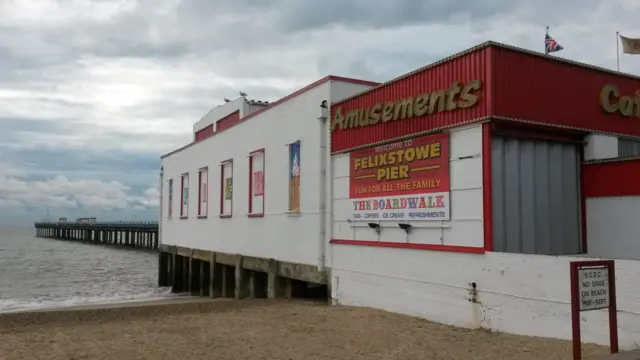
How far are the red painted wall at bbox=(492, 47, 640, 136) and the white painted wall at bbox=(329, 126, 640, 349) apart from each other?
1.01 metres

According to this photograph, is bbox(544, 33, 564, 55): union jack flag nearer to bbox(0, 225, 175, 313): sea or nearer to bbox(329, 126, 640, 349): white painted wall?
bbox(329, 126, 640, 349): white painted wall

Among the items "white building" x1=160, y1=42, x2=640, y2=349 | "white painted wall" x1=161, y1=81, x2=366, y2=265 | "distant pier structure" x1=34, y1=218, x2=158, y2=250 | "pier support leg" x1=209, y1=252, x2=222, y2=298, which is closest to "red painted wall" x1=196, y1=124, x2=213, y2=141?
"white painted wall" x1=161, y1=81, x2=366, y2=265

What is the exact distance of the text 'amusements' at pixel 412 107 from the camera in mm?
11047

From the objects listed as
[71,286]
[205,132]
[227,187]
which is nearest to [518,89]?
[227,187]

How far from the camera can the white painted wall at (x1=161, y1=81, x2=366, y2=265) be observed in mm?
16344

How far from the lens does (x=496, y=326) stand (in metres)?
9.98

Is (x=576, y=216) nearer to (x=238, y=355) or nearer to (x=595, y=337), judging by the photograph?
(x=595, y=337)

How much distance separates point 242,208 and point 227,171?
2719mm

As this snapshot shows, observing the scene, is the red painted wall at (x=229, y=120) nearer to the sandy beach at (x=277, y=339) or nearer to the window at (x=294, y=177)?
the window at (x=294, y=177)

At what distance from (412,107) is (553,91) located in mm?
2985

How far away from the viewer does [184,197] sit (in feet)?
97.7

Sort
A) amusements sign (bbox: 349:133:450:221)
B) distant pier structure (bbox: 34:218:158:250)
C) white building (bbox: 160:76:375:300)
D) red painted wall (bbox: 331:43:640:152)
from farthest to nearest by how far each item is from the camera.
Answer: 1. distant pier structure (bbox: 34:218:158:250)
2. white building (bbox: 160:76:375:300)
3. amusements sign (bbox: 349:133:450:221)
4. red painted wall (bbox: 331:43:640:152)

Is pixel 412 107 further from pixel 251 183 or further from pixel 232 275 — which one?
pixel 232 275

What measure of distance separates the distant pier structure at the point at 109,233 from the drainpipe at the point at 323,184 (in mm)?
70400
